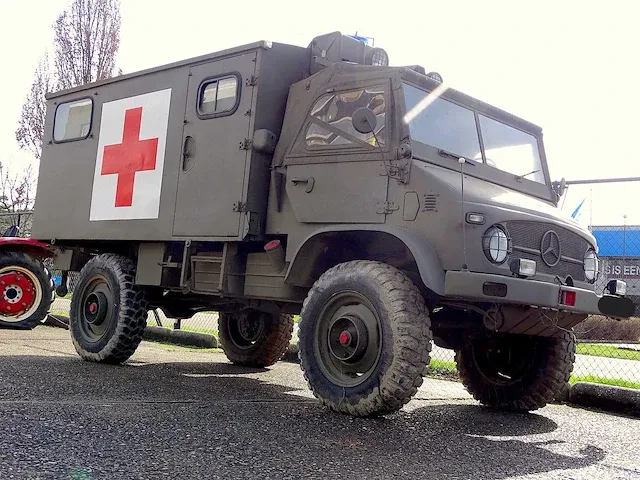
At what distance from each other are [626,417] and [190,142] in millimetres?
4389

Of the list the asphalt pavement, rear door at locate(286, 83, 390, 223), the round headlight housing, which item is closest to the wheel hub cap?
the asphalt pavement

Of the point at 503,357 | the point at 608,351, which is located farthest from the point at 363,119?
the point at 608,351

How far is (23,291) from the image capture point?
988 cm

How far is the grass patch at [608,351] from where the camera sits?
11.6 m

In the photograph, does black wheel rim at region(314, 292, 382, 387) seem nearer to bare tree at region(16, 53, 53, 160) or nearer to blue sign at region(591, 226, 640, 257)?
blue sign at region(591, 226, 640, 257)

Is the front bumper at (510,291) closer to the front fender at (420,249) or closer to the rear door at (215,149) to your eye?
the front fender at (420,249)

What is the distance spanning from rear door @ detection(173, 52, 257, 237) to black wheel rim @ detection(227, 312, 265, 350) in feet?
5.44

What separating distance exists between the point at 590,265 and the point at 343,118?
2.18 metres

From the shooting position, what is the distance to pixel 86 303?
7.85 metres

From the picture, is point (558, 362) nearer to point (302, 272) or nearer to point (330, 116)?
point (302, 272)

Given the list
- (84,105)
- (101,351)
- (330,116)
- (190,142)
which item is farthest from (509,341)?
(84,105)

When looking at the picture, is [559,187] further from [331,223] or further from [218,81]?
[218,81]

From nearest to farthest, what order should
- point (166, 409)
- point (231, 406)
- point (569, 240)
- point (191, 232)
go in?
point (166, 409) → point (231, 406) → point (569, 240) → point (191, 232)

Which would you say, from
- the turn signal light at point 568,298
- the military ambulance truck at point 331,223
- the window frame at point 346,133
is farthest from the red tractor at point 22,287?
the turn signal light at point 568,298
